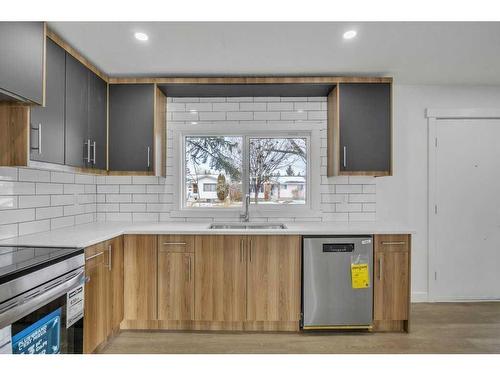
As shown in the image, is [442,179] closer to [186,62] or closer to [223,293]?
[223,293]

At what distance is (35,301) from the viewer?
4.92 feet

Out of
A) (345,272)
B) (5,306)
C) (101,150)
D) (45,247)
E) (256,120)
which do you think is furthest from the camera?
(256,120)

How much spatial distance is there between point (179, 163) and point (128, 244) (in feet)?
3.40

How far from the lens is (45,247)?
190 cm

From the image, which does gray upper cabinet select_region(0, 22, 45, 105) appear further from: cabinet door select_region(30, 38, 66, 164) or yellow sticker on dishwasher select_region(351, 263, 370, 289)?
yellow sticker on dishwasher select_region(351, 263, 370, 289)

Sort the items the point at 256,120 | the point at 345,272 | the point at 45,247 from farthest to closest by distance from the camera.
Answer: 1. the point at 256,120
2. the point at 345,272
3. the point at 45,247

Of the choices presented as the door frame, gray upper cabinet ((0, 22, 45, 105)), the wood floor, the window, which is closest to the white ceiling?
gray upper cabinet ((0, 22, 45, 105))

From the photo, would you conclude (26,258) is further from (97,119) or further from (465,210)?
(465,210)

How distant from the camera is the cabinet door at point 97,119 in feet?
8.64

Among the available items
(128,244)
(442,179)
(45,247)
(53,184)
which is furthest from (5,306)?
(442,179)

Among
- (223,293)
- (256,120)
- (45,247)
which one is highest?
(256,120)

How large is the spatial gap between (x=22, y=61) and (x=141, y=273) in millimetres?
1711

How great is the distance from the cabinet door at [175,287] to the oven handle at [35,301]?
0.82 m

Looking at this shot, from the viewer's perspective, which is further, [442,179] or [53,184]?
[442,179]
